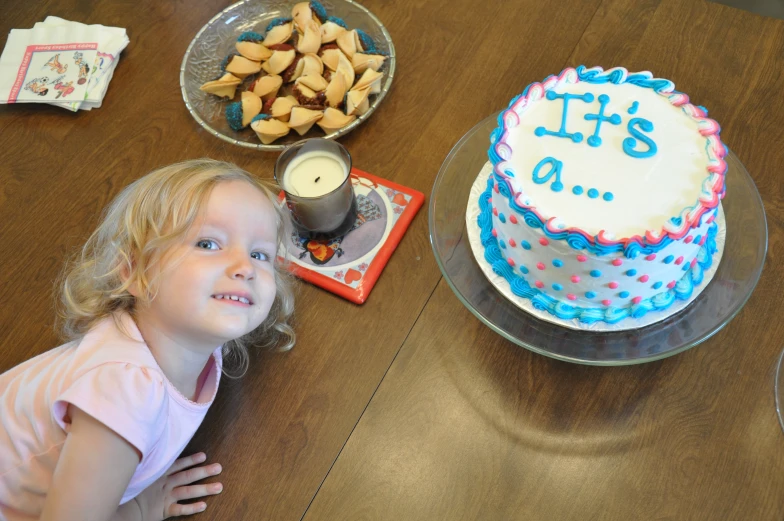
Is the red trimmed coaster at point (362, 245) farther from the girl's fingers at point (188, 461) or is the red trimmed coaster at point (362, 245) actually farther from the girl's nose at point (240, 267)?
the girl's fingers at point (188, 461)

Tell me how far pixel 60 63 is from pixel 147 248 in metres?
0.77

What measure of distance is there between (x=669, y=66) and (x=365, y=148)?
25.2 inches

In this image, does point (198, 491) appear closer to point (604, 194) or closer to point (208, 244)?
point (208, 244)

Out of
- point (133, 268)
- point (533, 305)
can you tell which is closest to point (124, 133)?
point (133, 268)

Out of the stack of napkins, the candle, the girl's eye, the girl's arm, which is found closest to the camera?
the girl's arm

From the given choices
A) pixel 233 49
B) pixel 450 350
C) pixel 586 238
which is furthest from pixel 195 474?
pixel 233 49

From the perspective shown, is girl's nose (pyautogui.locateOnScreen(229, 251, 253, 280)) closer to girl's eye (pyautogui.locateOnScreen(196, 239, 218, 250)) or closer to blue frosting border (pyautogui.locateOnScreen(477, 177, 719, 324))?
girl's eye (pyautogui.locateOnScreen(196, 239, 218, 250))

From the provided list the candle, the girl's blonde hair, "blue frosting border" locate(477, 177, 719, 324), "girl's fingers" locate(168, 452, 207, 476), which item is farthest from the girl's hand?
"blue frosting border" locate(477, 177, 719, 324)

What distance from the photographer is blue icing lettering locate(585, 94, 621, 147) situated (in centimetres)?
96

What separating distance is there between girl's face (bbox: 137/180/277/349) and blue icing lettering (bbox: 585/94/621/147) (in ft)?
1.70

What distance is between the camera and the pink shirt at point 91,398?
0.92 metres

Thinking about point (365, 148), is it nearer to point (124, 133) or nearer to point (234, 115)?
point (234, 115)

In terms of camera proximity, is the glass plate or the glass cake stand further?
the glass plate

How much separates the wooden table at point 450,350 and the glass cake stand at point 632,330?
0.07 metres
